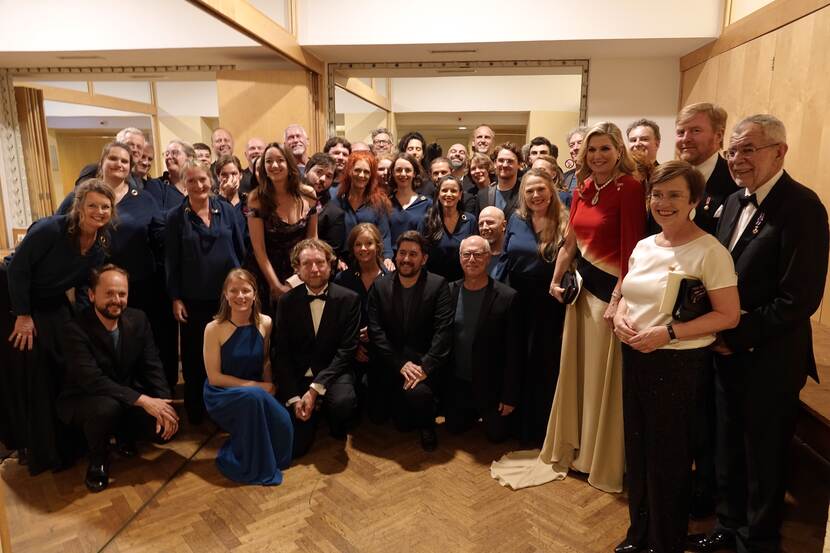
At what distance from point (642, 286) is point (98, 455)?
Answer: 2.69 metres

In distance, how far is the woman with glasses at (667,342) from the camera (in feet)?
5.66

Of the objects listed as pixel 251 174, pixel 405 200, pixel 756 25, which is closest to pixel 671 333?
pixel 405 200

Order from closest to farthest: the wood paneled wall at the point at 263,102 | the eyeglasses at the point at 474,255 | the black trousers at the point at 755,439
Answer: the black trousers at the point at 755,439 → the eyeglasses at the point at 474,255 → the wood paneled wall at the point at 263,102

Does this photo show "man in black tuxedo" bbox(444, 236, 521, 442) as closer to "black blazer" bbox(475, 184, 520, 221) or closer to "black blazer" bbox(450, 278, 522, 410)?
"black blazer" bbox(450, 278, 522, 410)

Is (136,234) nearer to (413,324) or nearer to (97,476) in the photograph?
(97,476)

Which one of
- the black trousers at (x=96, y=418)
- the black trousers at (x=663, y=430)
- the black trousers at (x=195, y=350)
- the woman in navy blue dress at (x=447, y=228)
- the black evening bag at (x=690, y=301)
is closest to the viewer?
the black evening bag at (x=690, y=301)

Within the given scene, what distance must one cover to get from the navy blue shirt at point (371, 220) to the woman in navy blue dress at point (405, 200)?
59 mm

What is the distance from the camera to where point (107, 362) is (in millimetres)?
2730

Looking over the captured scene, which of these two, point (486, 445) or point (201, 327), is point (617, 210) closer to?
point (486, 445)

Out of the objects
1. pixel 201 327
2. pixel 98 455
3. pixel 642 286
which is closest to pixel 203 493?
pixel 98 455

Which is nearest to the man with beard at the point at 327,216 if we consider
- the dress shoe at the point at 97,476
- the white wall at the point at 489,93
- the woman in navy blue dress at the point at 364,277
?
the woman in navy blue dress at the point at 364,277

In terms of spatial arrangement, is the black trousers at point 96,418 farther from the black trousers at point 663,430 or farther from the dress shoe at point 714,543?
the dress shoe at point 714,543

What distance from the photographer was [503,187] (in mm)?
3562

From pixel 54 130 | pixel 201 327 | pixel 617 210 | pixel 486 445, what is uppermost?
pixel 54 130
